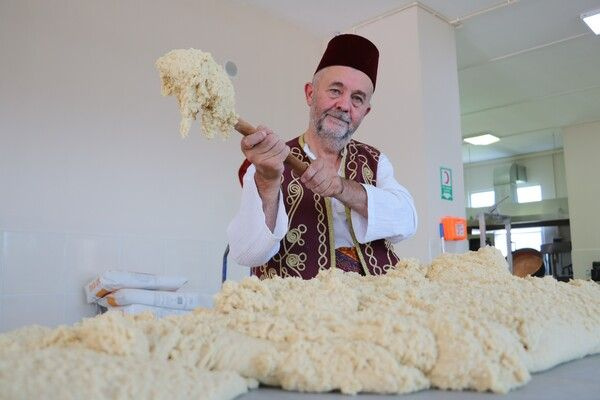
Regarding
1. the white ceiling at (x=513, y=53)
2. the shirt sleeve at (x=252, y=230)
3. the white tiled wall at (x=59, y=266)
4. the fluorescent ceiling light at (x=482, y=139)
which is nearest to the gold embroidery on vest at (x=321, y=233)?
the shirt sleeve at (x=252, y=230)

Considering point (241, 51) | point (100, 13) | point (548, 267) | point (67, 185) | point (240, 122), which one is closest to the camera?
point (240, 122)

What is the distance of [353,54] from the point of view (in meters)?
1.74

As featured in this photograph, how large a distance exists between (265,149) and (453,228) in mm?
2735

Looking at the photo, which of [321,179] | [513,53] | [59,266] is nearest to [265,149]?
[321,179]

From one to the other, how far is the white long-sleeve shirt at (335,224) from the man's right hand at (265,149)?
0.16 m

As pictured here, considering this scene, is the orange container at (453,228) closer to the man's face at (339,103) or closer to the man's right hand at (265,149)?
the man's face at (339,103)

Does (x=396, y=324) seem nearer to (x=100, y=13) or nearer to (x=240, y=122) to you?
(x=240, y=122)

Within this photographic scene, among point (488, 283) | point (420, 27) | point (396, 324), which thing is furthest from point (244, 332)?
point (420, 27)

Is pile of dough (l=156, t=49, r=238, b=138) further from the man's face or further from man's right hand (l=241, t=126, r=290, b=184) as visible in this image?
the man's face

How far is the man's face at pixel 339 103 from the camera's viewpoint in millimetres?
1690

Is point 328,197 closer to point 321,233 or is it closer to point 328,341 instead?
point 321,233

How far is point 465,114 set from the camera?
655cm

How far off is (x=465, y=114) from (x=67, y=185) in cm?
508

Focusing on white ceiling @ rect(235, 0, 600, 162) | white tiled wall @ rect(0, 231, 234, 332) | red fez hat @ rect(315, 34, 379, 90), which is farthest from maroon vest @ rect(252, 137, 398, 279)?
white ceiling @ rect(235, 0, 600, 162)
